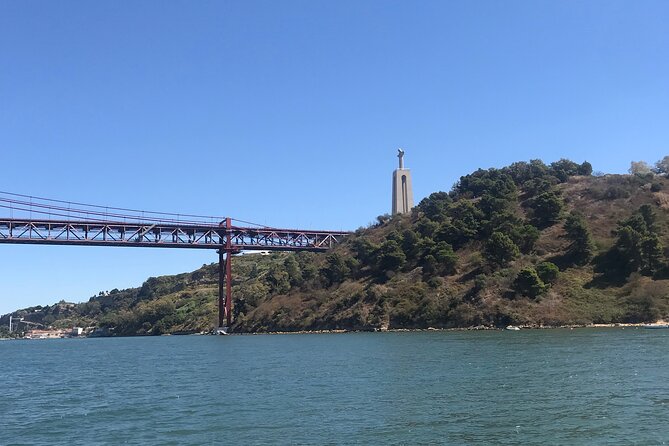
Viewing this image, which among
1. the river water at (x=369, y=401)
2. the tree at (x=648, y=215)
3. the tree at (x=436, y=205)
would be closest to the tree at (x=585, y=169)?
the tree at (x=436, y=205)

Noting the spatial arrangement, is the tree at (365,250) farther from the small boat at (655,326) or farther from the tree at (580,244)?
the small boat at (655,326)

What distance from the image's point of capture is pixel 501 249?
82938 millimetres

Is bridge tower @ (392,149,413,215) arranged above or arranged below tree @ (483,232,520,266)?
above

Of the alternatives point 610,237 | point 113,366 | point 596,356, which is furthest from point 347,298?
point 596,356

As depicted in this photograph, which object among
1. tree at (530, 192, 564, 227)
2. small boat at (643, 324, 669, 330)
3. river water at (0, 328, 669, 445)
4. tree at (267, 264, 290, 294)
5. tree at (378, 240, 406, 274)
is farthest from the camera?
tree at (267, 264, 290, 294)

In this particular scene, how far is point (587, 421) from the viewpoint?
744 inches

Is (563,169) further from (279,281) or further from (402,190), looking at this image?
(279,281)

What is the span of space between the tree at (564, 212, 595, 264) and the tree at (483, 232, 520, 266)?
719 centimetres

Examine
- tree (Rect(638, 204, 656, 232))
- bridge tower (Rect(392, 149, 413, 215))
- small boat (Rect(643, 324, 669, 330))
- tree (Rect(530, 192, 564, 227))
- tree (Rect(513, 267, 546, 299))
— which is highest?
bridge tower (Rect(392, 149, 413, 215))

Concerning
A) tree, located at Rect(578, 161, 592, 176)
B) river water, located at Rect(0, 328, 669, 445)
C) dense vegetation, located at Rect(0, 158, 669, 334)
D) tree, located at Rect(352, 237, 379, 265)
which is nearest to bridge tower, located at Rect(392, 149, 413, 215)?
dense vegetation, located at Rect(0, 158, 669, 334)

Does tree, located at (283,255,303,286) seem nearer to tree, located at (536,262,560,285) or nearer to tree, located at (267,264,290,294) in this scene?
tree, located at (267,264,290,294)

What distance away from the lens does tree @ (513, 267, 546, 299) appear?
7406cm

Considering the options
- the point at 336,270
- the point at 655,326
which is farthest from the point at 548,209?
the point at 336,270

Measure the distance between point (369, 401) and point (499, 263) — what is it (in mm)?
63227
